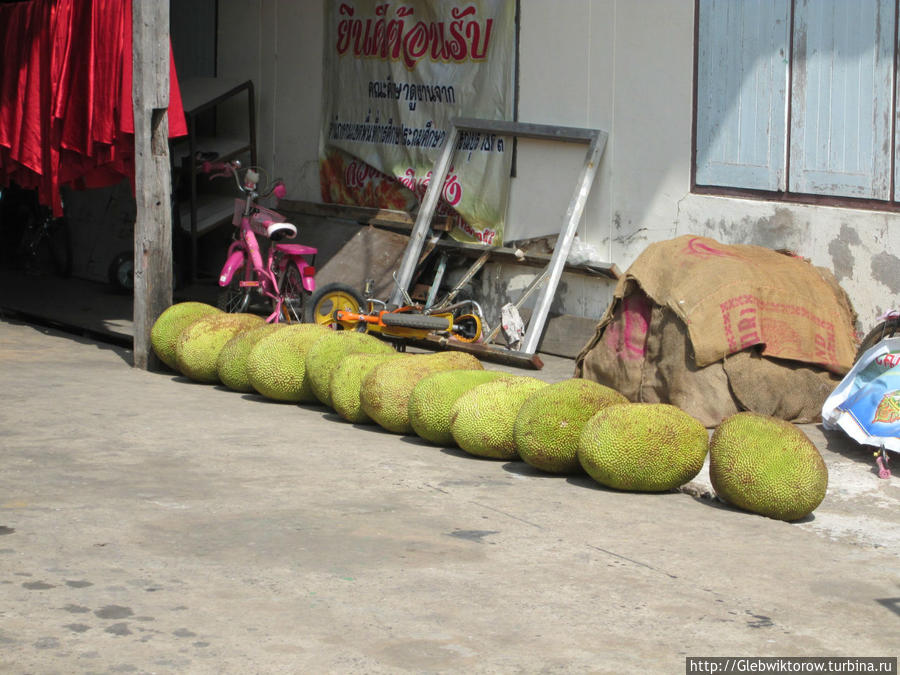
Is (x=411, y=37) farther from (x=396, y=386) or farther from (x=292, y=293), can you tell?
(x=396, y=386)

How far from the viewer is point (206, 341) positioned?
24.4ft

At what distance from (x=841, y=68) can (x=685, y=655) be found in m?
4.68

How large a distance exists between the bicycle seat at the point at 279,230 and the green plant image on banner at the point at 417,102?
1.24 meters

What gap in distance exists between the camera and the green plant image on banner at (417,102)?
30.5 feet

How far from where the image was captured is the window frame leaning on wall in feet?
22.7

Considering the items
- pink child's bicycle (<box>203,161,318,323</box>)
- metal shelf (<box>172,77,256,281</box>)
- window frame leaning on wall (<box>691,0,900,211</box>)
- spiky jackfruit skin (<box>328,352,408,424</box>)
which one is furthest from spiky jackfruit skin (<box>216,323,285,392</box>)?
metal shelf (<box>172,77,256,281</box>)

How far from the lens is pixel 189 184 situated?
12141 millimetres

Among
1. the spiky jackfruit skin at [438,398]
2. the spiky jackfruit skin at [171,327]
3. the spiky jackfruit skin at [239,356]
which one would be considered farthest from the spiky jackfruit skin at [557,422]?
the spiky jackfruit skin at [171,327]

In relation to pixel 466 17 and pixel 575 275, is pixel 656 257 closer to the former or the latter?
pixel 575 275

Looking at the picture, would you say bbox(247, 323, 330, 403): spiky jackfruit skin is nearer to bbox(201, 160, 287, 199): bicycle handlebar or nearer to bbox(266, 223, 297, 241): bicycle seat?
bbox(266, 223, 297, 241): bicycle seat

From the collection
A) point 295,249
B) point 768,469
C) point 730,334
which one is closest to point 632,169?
point 730,334

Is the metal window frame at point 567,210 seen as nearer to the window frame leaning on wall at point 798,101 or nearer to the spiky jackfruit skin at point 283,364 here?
the window frame leaning on wall at point 798,101

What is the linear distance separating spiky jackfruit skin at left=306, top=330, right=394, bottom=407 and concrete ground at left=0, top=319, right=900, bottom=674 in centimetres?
45

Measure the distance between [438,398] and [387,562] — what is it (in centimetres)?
180
